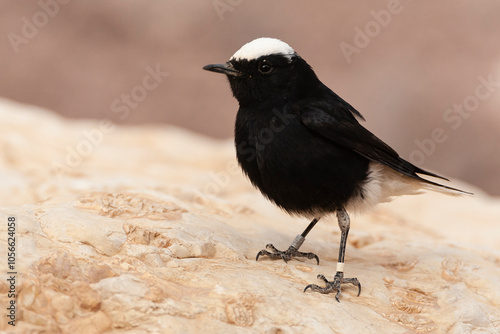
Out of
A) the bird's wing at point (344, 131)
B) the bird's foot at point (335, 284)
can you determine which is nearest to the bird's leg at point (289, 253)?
the bird's foot at point (335, 284)

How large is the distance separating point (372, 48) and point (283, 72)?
10.3m

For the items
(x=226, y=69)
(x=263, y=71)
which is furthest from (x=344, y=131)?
(x=226, y=69)

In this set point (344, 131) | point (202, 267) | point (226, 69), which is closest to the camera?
point (202, 267)

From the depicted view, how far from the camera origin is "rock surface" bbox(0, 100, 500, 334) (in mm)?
3318

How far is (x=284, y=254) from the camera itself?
16.0 feet

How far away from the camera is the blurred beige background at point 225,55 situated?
13.6 m

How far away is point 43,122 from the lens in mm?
9195

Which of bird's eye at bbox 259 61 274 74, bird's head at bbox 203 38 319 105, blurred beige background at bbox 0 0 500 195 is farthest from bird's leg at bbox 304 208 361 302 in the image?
blurred beige background at bbox 0 0 500 195

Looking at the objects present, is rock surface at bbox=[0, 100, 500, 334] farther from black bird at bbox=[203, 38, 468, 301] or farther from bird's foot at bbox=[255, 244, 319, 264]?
black bird at bbox=[203, 38, 468, 301]

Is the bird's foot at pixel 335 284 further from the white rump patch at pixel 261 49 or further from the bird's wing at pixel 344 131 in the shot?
the white rump patch at pixel 261 49

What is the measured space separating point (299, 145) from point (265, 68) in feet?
2.44

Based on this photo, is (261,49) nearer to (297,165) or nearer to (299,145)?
(299,145)

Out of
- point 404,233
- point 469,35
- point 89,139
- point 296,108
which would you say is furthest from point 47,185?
point 469,35

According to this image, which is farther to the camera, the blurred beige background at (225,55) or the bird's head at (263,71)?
the blurred beige background at (225,55)
